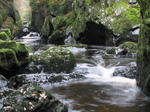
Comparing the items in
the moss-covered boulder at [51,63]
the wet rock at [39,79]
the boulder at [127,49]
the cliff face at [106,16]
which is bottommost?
the wet rock at [39,79]

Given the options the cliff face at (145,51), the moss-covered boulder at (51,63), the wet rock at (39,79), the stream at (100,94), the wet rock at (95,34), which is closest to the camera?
the stream at (100,94)

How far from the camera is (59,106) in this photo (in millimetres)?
3770

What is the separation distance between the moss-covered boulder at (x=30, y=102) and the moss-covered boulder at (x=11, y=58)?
2635mm

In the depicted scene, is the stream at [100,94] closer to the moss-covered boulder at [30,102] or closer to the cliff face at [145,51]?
the cliff face at [145,51]

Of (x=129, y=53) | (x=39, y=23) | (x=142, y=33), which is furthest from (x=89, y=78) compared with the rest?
(x=39, y=23)

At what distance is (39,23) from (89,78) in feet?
95.6

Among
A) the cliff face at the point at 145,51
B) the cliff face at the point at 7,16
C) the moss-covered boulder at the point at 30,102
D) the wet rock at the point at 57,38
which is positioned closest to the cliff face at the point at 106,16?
the wet rock at the point at 57,38

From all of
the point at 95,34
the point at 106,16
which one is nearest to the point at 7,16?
the point at 95,34

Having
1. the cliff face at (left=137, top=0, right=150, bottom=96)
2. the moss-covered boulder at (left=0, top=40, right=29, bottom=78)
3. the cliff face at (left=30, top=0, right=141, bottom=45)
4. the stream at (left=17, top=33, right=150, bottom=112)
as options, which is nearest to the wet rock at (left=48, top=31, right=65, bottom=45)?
the cliff face at (left=30, top=0, right=141, bottom=45)

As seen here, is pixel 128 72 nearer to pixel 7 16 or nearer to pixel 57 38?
pixel 57 38

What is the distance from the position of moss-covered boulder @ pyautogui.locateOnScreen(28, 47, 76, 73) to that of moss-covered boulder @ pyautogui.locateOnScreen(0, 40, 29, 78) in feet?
1.32

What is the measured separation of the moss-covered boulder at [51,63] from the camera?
6926 mm

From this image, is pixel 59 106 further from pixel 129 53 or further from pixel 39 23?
pixel 39 23

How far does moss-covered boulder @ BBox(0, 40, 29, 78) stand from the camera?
6033 mm
